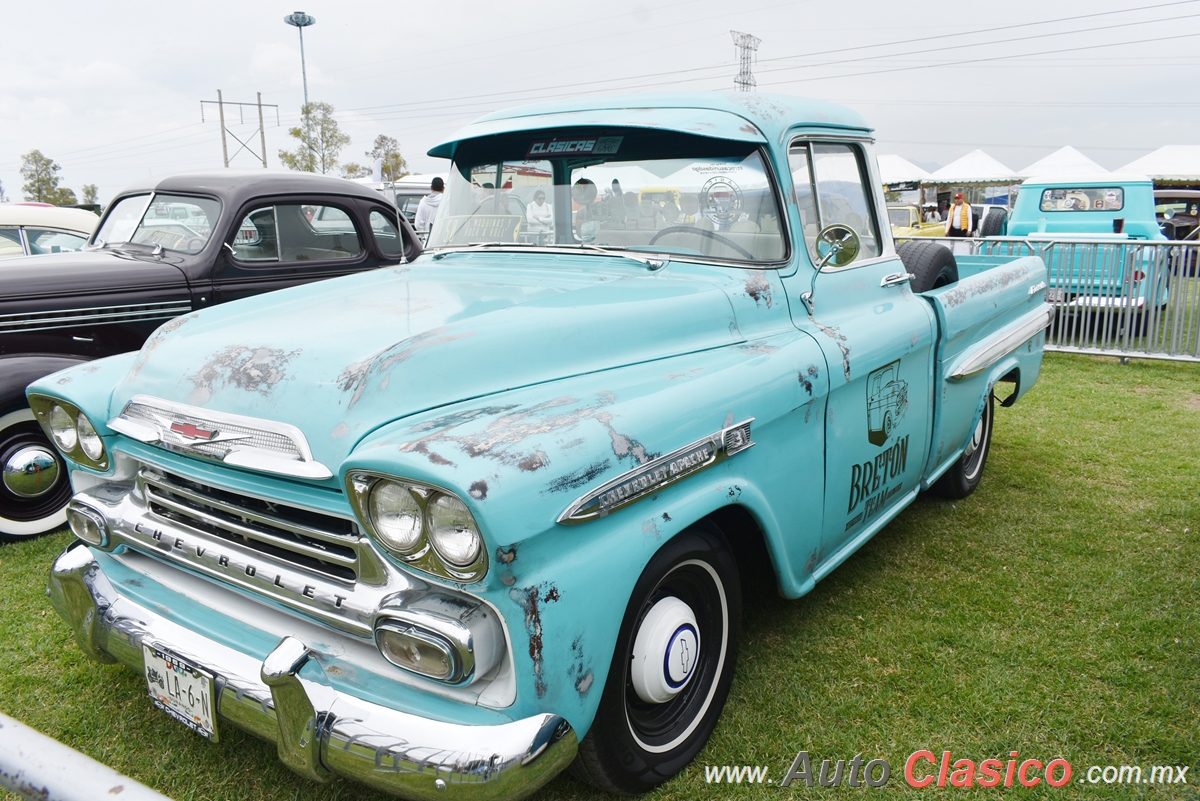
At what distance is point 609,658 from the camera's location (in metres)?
1.90

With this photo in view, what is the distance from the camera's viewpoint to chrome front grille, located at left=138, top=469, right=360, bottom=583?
1919 millimetres

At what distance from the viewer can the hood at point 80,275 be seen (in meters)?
4.40

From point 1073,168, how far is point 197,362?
23.7 m

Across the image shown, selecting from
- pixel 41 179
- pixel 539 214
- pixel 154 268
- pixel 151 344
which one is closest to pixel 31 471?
pixel 154 268

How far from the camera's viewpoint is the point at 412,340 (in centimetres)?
214

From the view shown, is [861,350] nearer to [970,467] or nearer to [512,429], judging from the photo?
[512,429]

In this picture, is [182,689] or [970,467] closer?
[182,689]

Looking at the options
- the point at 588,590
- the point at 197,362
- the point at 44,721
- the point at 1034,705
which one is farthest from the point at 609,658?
the point at 44,721

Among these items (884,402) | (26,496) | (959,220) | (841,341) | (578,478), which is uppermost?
(959,220)

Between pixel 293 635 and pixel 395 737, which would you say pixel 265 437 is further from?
pixel 395 737

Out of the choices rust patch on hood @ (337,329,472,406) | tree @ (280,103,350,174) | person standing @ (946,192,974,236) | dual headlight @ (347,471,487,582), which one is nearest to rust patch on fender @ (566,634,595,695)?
dual headlight @ (347,471,487,582)

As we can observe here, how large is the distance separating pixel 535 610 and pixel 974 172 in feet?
89.1

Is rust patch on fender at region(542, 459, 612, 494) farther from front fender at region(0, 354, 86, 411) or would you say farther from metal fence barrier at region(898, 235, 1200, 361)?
metal fence barrier at region(898, 235, 1200, 361)

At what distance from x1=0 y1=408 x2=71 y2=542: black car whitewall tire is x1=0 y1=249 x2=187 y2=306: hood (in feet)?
2.30
